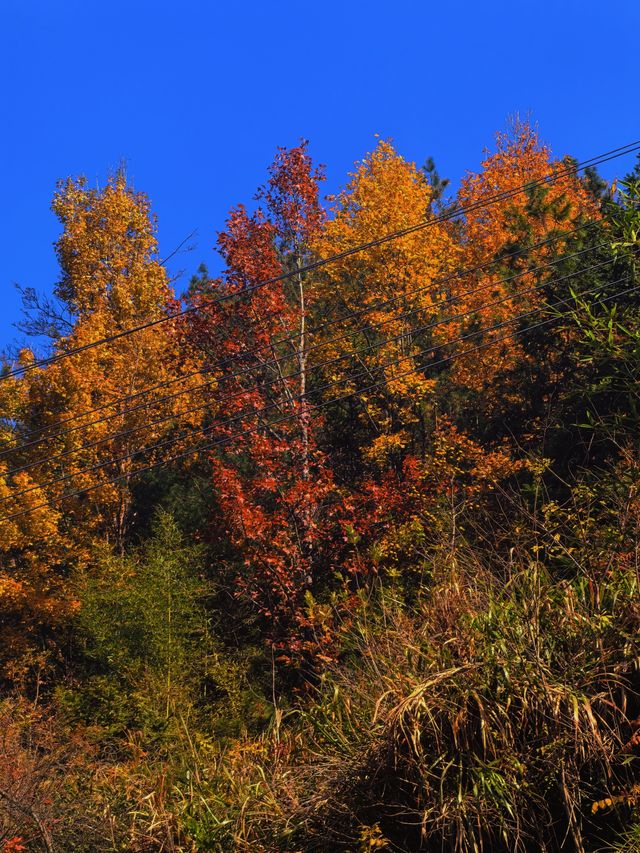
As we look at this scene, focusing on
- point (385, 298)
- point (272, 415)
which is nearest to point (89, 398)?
point (272, 415)

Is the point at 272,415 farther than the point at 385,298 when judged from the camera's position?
No

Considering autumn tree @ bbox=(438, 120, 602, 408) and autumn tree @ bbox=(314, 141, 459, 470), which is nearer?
autumn tree @ bbox=(438, 120, 602, 408)

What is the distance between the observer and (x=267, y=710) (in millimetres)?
14953

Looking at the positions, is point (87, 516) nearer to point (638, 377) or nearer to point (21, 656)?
point (21, 656)

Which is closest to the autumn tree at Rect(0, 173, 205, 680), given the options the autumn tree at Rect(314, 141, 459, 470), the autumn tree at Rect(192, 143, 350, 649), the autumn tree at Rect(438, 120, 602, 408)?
the autumn tree at Rect(192, 143, 350, 649)

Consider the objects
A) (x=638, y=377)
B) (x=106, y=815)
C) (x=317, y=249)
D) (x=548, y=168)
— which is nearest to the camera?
(x=106, y=815)

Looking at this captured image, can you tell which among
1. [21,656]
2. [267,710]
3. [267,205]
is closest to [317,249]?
[267,205]

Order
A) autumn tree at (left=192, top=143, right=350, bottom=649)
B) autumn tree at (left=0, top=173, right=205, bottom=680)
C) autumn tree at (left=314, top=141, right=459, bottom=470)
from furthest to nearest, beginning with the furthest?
autumn tree at (left=314, top=141, right=459, bottom=470) < autumn tree at (left=0, top=173, right=205, bottom=680) < autumn tree at (left=192, top=143, right=350, bottom=649)

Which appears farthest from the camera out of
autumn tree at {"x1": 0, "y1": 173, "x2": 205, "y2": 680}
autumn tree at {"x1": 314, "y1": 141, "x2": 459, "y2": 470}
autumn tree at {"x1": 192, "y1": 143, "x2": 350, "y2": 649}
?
autumn tree at {"x1": 314, "y1": 141, "x2": 459, "y2": 470}

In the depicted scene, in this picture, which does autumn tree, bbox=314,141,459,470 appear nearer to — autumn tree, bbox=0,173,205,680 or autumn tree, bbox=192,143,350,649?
autumn tree, bbox=192,143,350,649

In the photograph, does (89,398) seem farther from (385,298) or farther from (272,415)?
(385,298)

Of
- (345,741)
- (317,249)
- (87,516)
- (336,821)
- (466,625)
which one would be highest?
(317,249)

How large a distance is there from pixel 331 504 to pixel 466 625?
42.3ft

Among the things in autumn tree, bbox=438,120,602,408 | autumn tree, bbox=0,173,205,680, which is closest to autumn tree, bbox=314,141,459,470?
autumn tree, bbox=438,120,602,408
